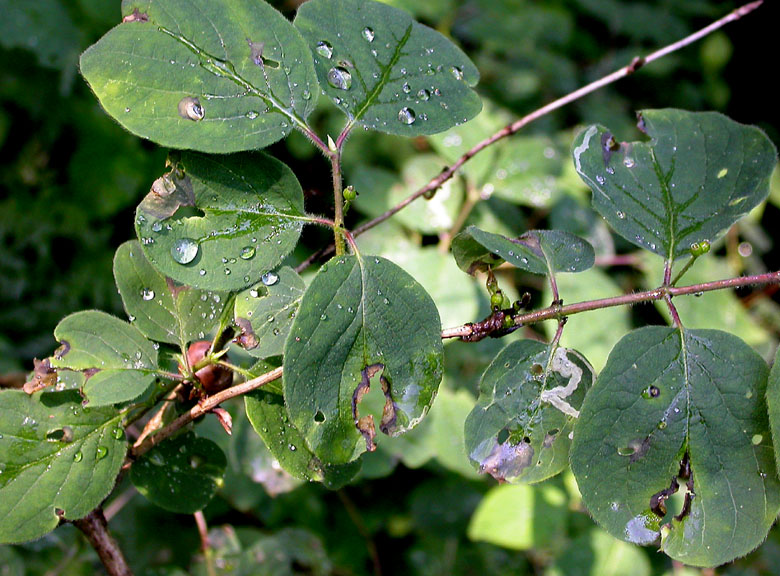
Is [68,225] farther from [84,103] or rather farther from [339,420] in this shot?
[339,420]

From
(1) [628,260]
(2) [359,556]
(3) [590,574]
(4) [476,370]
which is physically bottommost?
(2) [359,556]

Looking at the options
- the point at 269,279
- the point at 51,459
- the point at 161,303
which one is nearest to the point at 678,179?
the point at 269,279

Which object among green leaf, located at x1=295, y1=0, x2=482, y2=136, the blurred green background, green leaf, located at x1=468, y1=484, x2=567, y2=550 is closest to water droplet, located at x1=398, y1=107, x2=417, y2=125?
green leaf, located at x1=295, y1=0, x2=482, y2=136

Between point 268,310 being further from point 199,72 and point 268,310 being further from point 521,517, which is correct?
point 521,517

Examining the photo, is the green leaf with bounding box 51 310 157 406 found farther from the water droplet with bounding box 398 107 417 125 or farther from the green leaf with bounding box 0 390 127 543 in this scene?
the water droplet with bounding box 398 107 417 125

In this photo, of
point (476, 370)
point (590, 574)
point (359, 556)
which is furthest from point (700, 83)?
point (359, 556)
